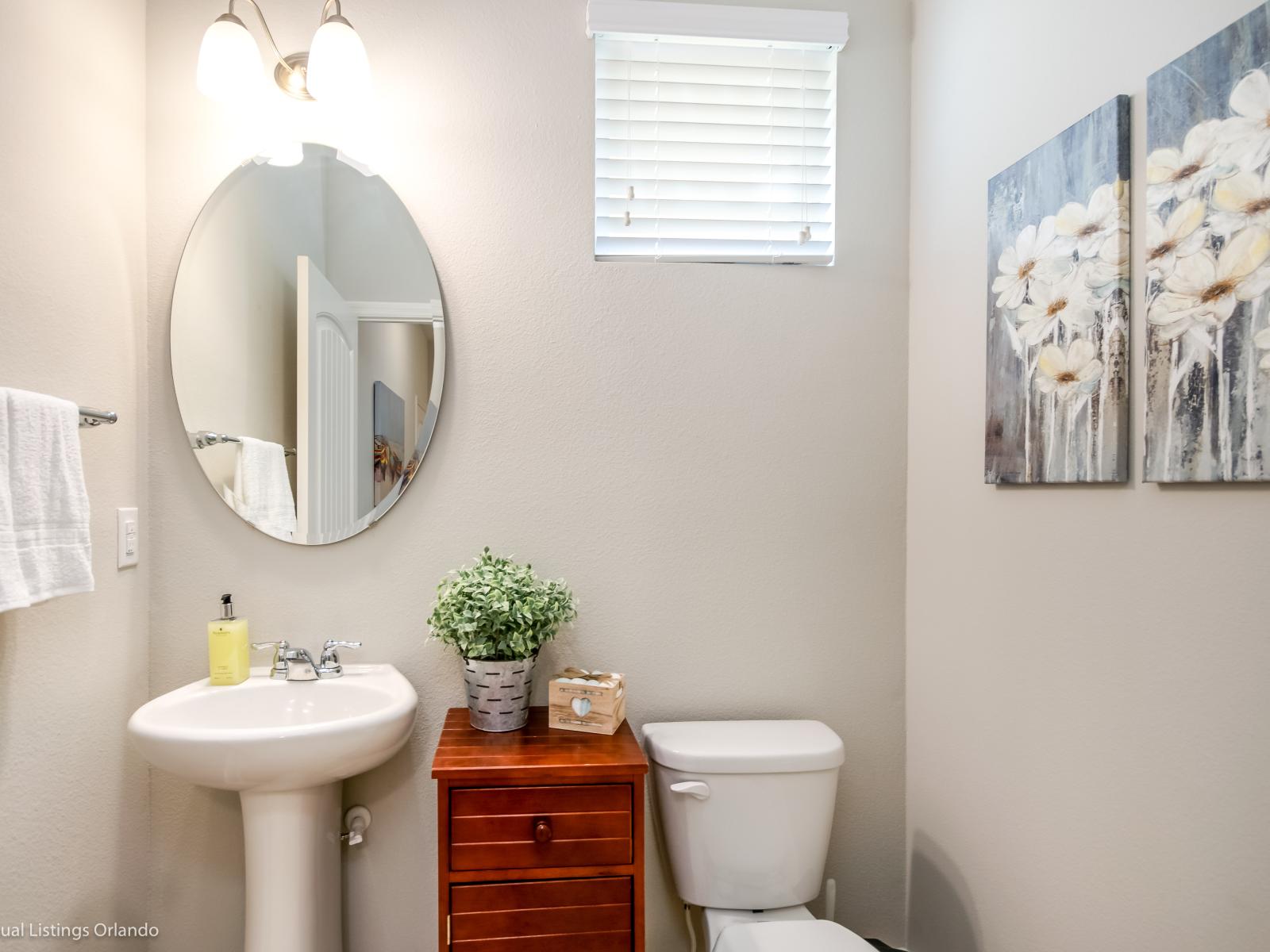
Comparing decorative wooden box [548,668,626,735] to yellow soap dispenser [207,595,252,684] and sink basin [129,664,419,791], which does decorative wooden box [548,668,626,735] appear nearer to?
sink basin [129,664,419,791]

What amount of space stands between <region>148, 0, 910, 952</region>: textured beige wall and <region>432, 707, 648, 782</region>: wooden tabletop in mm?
223

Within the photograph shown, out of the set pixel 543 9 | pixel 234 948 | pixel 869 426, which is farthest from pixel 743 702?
pixel 543 9

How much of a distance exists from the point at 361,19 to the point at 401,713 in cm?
155

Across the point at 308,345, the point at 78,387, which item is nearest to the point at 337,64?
the point at 308,345

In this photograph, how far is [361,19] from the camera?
1755 millimetres

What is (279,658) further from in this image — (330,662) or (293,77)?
(293,77)

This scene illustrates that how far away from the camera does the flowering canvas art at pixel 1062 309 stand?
1.20m

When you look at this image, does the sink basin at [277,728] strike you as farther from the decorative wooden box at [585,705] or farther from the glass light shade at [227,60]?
the glass light shade at [227,60]

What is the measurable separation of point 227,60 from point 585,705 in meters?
1.51

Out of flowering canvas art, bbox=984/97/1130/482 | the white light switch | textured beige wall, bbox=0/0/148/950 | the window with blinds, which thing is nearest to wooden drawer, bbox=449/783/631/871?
textured beige wall, bbox=0/0/148/950

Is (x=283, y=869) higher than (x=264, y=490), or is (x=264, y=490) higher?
(x=264, y=490)

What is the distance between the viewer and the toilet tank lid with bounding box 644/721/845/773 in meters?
1.58

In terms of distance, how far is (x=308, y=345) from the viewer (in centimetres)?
175

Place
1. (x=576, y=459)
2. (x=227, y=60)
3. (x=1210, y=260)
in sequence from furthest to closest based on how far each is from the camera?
(x=576, y=459) < (x=227, y=60) < (x=1210, y=260)
